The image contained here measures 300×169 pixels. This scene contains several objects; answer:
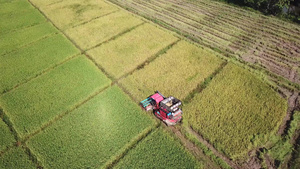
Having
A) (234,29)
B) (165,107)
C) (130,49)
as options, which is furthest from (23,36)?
(234,29)

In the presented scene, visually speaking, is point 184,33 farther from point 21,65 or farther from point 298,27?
point 21,65

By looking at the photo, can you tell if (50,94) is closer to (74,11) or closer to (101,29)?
(101,29)

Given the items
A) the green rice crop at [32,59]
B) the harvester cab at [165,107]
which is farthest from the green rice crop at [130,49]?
the harvester cab at [165,107]

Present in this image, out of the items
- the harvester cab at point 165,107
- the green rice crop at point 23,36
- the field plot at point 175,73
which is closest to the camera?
the harvester cab at point 165,107

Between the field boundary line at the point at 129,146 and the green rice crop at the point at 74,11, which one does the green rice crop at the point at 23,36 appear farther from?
the field boundary line at the point at 129,146

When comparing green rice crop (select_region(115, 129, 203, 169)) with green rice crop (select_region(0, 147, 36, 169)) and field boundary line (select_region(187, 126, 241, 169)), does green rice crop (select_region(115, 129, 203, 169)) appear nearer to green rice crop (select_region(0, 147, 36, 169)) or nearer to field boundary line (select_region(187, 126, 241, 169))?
field boundary line (select_region(187, 126, 241, 169))

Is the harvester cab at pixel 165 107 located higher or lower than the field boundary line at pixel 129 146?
higher
